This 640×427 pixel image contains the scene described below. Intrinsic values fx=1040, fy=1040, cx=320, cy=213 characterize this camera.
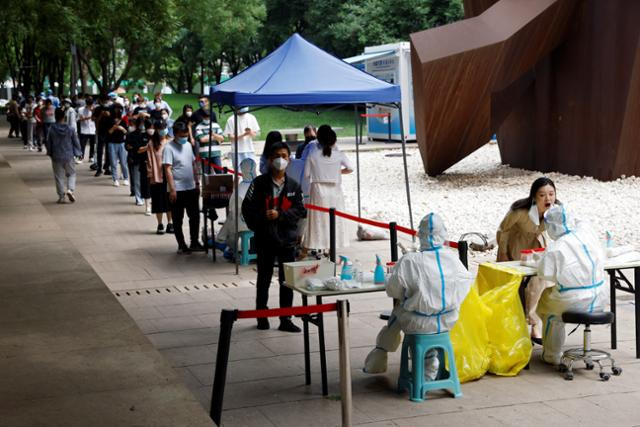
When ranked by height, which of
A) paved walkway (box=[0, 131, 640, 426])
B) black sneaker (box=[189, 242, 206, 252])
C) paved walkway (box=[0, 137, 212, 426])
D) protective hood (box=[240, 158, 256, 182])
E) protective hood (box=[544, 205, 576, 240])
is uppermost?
protective hood (box=[240, 158, 256, 182])

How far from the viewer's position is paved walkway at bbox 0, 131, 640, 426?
712 cm

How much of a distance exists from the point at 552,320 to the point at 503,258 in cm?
125

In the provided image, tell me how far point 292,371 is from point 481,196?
10558 millimetres

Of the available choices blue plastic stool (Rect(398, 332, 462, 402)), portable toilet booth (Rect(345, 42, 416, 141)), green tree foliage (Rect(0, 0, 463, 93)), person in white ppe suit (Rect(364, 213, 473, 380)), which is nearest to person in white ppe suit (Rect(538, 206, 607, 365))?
person in white ppe suit (Rect(364, 213, 473, 380))

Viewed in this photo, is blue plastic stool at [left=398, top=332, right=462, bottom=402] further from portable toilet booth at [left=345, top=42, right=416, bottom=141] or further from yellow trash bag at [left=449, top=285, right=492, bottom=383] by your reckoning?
portable toilet booth at [left=345, top=42, right=416, bottom=141]

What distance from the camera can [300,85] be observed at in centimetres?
1304

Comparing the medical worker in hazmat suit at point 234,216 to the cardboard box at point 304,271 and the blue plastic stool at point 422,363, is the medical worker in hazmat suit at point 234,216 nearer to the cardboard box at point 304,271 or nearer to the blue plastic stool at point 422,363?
the cardboard box at point 304,271

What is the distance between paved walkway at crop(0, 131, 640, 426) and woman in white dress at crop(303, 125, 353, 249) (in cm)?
75

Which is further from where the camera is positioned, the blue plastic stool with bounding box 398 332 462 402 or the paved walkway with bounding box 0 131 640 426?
the blue plastic stool with bounding box 398 332 462 402

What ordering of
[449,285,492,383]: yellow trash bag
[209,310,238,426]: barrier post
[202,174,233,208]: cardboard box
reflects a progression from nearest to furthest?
[209,310,238,426]: barrier post
[449,285,492,383]: yellow trash bag
[202,174,233,208]: cardboard box

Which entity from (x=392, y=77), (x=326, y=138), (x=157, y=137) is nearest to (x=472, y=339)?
(x=326, y=138)

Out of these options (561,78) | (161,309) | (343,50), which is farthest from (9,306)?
(343,50)

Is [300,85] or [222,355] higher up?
[300,85]

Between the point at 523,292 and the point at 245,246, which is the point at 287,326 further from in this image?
the point at 245,246
